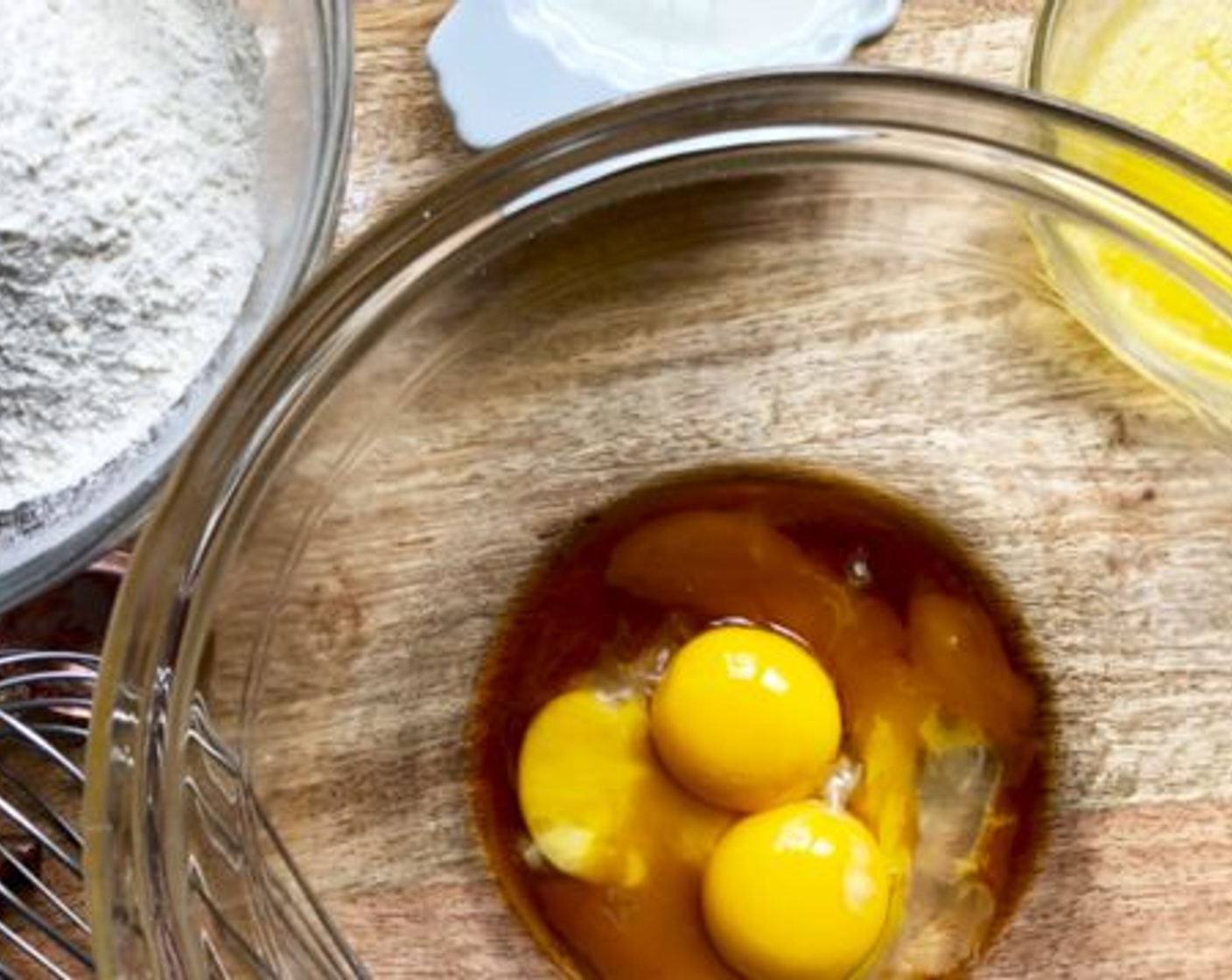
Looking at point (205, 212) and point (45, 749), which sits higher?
point (205, 212)

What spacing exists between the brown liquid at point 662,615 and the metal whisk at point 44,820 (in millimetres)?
254

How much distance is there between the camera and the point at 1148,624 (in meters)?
1.43

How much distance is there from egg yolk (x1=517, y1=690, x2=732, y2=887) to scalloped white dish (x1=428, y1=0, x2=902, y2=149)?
360mm

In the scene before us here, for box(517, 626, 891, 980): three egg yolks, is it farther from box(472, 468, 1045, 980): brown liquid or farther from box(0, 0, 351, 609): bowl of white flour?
box(0, 0, 351, 609): bowl of white flour

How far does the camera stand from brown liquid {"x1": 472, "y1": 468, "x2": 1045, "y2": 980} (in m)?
1.41

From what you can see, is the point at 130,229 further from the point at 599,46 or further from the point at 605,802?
the point at 605,802

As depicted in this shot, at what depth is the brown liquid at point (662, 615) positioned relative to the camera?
1411mm

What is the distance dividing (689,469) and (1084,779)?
30 cm

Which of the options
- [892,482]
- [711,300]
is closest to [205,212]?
[711,300]

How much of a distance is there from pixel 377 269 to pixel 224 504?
153mm

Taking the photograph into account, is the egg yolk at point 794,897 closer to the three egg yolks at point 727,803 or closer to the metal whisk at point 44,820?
the three egg yolks at point 727,803

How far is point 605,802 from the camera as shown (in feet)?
4.59

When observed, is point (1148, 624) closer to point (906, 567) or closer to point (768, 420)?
point (906, 567)

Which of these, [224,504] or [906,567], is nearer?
[224,504]
